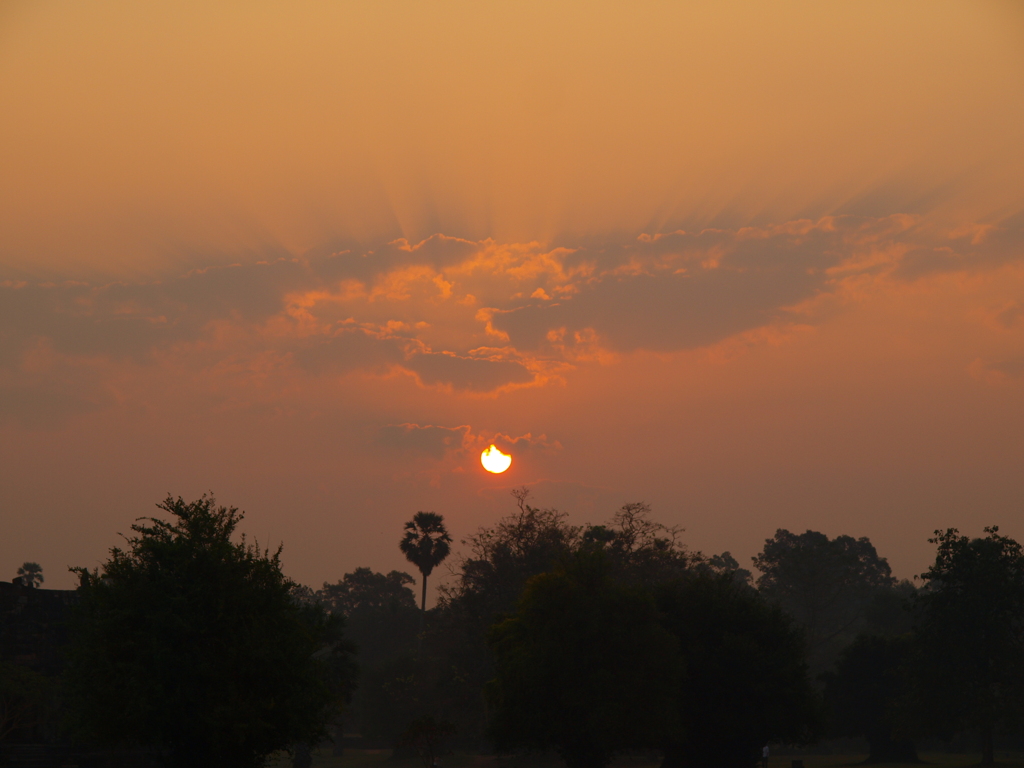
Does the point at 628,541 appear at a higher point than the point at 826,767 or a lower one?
higher

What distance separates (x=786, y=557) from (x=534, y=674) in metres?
98.7

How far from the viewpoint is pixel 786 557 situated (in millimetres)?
134875

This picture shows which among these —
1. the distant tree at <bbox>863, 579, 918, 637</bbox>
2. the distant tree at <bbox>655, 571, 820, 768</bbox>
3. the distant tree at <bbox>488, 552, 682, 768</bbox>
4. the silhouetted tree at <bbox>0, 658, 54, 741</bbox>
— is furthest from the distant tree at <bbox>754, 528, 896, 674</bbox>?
the silhouetted tree at <bbox>0, 658, 54, 741</bbox>

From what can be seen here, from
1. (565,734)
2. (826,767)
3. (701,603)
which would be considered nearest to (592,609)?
(565,734)

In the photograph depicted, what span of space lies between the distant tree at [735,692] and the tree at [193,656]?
2523cm

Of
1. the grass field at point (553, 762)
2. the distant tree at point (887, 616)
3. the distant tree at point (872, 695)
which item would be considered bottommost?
the grass field at point (553, 762)

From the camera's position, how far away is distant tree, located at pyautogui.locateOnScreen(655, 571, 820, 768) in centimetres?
4916

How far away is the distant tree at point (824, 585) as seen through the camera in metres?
123

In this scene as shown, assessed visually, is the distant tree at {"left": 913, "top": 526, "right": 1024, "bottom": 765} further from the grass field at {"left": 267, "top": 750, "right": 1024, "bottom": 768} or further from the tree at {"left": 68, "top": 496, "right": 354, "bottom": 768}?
the tree at {"left": 68, "top": 496, "right": 354, "bottom": 768}

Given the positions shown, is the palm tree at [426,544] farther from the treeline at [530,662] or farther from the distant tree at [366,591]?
the distant tree at [366,591]

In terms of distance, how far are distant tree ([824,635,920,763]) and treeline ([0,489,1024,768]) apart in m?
0.13

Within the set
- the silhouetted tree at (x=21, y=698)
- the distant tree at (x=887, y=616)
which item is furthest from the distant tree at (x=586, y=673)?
the distant tree at (x=887, y=616)

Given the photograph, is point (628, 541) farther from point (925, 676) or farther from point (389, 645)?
point (389, 645)

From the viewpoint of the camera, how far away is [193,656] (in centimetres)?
2700
